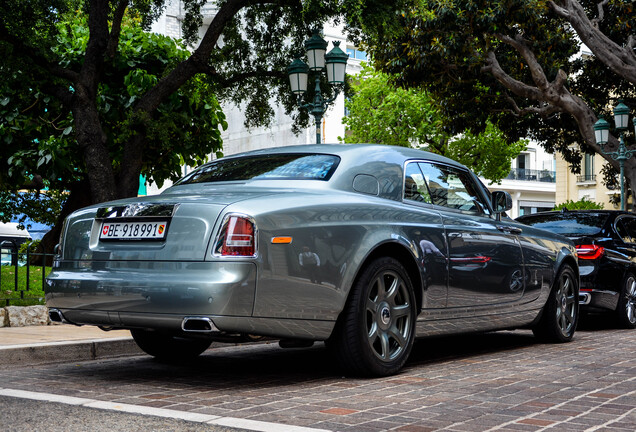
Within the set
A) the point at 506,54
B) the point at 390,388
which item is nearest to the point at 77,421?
the point at 390,388

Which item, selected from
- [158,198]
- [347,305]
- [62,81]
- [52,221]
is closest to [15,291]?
[62,81]

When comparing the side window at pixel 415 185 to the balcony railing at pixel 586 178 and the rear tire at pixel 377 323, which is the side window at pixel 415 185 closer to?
the rear tire at pixel 377 323

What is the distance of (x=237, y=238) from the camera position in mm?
4891

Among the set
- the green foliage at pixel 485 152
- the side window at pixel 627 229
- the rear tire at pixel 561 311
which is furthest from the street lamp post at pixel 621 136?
the green foliage at pixel 485 152

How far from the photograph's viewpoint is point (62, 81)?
1199cm

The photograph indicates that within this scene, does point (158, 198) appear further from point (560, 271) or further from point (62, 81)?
point (62, 81)

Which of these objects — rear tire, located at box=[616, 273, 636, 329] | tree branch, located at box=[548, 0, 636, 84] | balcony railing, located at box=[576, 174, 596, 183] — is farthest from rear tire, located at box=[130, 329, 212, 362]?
balcony railing, located at box=[576, 174, 596, 183]

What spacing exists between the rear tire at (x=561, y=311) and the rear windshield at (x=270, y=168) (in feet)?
10.7

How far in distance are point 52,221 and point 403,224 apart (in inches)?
634

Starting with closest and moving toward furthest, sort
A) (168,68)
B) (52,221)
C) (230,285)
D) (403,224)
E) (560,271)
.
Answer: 1. (230,285)
2. (403,224)
3. (560,271)
4. (168,68)
5. (52,221)

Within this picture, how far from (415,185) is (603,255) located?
469 centimetres

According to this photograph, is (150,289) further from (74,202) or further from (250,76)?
(74,202)

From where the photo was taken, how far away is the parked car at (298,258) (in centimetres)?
489

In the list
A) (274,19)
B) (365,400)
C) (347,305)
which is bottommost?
(365,400)
